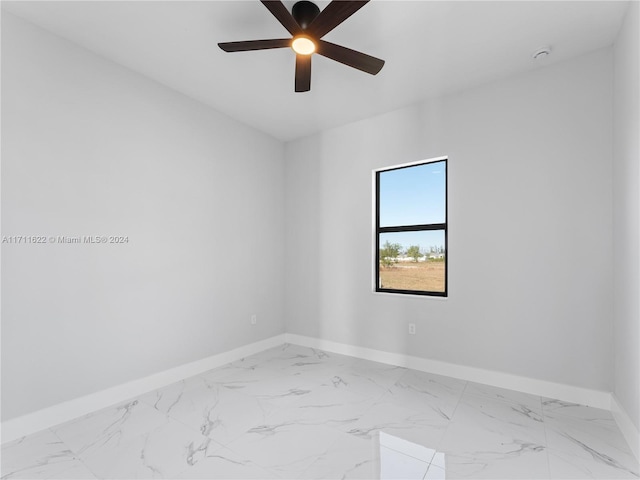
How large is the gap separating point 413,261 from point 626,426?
6.41 ft

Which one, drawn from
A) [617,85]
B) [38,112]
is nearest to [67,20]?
[38,112]

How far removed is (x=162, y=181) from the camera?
2980 millimetres

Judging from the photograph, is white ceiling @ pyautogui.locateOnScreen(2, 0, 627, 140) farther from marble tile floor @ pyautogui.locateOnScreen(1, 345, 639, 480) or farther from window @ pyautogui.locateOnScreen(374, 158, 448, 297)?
marble tile floor @ pyautogui.locateOnScreen(1, 345, 639, 480)

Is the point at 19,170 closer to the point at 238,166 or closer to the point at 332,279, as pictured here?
the point at 238,166

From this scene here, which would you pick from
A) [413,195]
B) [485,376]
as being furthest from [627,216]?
[413,195]

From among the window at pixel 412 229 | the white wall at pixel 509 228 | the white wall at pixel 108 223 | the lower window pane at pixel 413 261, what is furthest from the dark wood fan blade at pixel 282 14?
the lower window pane at pixel 413 261

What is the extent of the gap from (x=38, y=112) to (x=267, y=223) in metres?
2.36

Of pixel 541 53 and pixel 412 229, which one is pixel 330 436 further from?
pixel 541 53

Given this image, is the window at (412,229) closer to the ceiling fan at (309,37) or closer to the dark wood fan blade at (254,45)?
the ceiling fan at (309,37)

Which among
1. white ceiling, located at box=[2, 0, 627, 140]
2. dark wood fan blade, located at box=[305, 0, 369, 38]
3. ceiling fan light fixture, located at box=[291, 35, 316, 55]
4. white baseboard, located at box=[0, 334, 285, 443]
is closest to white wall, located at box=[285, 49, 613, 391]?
white ceiling, located at box=[2, 0, 627, 140]

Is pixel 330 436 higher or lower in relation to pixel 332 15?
lower

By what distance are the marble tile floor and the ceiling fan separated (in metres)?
2.41

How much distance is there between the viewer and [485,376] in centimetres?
289

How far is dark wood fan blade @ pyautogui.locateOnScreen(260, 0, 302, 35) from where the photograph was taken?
167 centimetres
